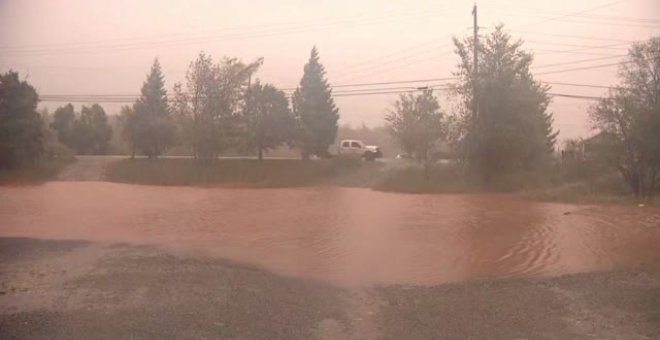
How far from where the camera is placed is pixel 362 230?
1716 centimetres

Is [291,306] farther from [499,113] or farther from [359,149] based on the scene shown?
[359,149]

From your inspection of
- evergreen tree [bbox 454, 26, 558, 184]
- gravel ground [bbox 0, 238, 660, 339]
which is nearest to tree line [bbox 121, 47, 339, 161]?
evergreen tree [bbox 454, 26, 558, 184]

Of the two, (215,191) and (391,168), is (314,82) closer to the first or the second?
(391,168)

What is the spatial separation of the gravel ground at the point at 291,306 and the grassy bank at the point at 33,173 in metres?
23.0

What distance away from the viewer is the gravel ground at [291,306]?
662cm

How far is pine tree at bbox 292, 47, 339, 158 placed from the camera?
133 ft

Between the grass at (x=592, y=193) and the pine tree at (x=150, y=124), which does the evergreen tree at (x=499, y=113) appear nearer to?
the grass at (x=592, y=193)

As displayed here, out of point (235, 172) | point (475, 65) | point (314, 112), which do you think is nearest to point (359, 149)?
point (314, 112)

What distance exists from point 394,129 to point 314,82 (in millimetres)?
8340

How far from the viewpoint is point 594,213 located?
21.6 m

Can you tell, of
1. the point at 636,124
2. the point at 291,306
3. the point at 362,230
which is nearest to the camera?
the point at 291,306

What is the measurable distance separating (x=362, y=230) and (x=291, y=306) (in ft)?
30.8

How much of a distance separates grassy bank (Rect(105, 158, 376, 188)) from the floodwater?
730cm

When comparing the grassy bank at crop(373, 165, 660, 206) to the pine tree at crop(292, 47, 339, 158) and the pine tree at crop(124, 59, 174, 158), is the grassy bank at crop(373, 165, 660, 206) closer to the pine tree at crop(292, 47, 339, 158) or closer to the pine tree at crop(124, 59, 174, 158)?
the pine tree at crop(292, 47, 339, 158)
